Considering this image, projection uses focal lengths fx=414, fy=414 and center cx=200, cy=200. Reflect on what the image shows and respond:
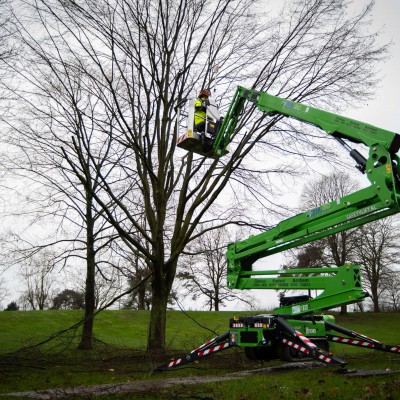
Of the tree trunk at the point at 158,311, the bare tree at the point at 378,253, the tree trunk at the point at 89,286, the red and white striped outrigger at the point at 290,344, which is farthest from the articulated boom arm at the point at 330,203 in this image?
the bare tree at the point at 378,253

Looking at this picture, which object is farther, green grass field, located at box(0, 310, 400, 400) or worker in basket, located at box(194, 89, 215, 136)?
worker in basket, located at box(194, 89, 215, 136)

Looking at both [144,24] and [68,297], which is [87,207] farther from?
[68,297]

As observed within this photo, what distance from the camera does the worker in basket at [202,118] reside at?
30.2 feet

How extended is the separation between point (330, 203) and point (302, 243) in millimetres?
1295

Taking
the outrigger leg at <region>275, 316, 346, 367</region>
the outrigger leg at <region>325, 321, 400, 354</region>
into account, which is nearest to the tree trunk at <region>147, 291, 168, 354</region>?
the outrigger leg at <region>275, 316, 346, 367</region>

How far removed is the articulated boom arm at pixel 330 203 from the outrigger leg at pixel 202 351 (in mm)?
1377

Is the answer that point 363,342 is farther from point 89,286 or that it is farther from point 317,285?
point 89,286

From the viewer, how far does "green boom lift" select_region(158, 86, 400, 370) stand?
7098 millimetres

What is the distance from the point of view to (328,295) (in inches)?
331

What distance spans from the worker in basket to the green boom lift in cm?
16

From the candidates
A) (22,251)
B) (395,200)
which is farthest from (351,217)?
(22,251)

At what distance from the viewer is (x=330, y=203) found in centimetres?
793

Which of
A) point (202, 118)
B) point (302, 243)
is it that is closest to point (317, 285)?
Result: point (302, 243)

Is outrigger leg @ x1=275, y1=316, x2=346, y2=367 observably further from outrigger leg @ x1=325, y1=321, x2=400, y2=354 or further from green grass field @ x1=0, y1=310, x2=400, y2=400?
outrigger leg @ x1=325, y1=321, x2=400, y2=354
